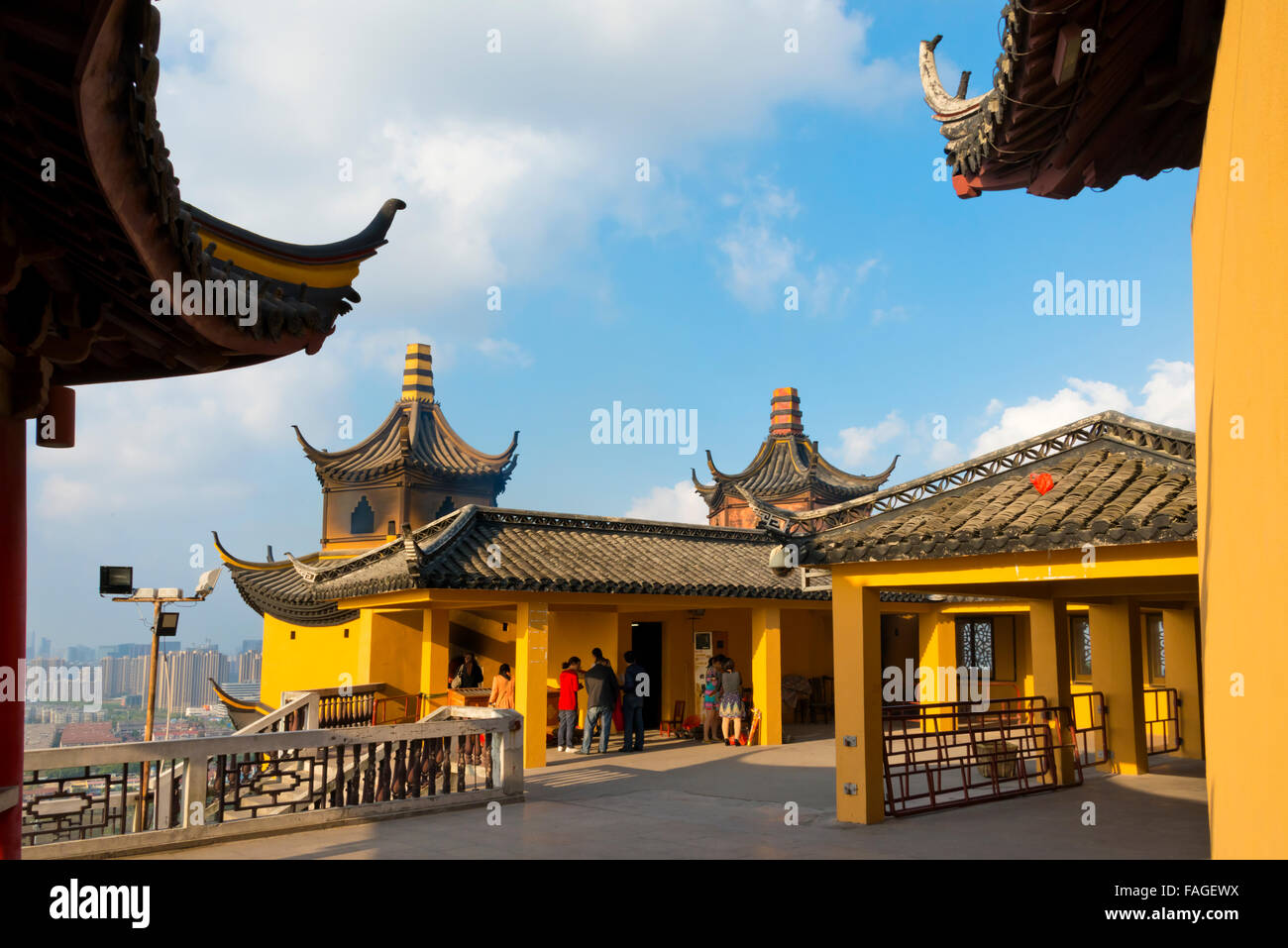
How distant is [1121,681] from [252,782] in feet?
34.6

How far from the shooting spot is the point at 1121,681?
1314 centimetres

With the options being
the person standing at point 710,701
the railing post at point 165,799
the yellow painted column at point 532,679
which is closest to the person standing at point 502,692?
the yellow painted column at point 532,679

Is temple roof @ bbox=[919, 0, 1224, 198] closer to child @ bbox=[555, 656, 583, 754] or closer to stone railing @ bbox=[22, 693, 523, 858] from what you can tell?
stone railing @ bbox=[22, 693, 523, 858]

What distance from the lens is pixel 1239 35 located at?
3.25 m

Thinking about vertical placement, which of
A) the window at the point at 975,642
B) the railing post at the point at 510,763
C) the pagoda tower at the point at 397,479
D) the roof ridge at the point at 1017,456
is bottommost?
the railing post at the point at 510,763

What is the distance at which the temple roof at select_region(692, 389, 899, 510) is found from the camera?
121 feet

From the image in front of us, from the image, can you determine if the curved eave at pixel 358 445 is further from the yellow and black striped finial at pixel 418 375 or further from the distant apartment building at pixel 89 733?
the distant apartment building at pixel 89 733

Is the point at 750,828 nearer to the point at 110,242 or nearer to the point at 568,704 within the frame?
the point at 568,704

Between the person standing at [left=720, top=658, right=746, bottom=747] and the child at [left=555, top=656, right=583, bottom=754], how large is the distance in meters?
2.41

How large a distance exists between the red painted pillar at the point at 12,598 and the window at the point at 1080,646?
1780 centimetres

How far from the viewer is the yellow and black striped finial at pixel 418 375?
115 feet

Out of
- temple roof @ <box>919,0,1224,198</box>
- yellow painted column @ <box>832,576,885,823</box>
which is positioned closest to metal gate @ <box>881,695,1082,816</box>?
yellow painted column @ <box>832,576,885,823</box>
